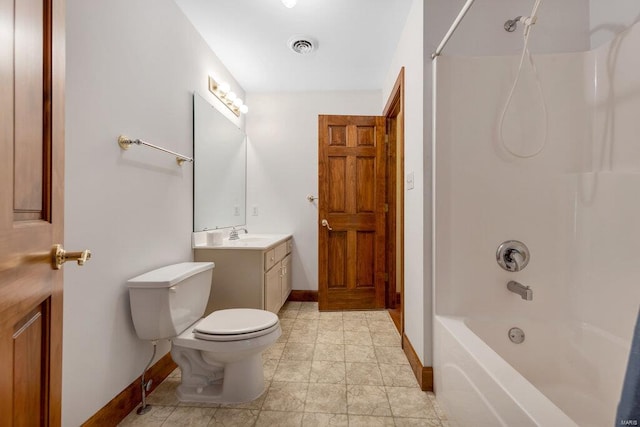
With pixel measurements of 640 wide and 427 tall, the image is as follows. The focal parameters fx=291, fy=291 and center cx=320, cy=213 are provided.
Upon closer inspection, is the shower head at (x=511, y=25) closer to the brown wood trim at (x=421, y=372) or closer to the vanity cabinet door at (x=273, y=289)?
the brown wood trim at (x=421, y=372)

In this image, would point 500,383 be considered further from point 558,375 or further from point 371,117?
point 371,117

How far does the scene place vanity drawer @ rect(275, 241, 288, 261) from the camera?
259 centimetres

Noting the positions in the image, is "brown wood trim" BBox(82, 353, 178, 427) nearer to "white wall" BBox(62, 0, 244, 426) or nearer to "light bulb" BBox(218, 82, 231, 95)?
"white wall" BBox(62, 0, 244, 426)

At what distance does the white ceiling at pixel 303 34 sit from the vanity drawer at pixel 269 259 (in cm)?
168

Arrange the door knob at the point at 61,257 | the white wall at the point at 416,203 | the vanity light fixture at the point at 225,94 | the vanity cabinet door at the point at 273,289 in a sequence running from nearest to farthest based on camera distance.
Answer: the door knob at the point at 61,257 < the white wall at the point at 416,203 < the vanity cabinet door at the point at 273,289 < the vanity light fixture at the point at 225,94

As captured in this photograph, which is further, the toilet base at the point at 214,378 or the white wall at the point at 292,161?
the white wall at the point at 292,161

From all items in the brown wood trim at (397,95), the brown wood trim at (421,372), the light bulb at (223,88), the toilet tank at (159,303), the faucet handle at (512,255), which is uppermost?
the light bulb at (223,88)

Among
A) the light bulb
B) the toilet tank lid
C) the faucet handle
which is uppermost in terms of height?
the light bulb

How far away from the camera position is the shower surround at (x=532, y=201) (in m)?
1.45

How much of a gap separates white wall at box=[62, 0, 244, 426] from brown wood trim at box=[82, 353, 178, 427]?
3cm

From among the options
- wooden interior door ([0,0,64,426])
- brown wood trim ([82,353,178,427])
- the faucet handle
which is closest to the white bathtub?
the faucet handle

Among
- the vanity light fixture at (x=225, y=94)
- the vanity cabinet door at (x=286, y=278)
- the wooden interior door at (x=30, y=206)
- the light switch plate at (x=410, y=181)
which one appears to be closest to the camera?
the wooden interior door at (x=30, y=206)

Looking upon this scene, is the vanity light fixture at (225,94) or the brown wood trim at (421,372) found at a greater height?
A: the vanity light fixture at (225,94)

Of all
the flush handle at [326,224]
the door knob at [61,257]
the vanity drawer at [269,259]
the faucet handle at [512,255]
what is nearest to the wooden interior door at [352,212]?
the flush handle at [326,224]
